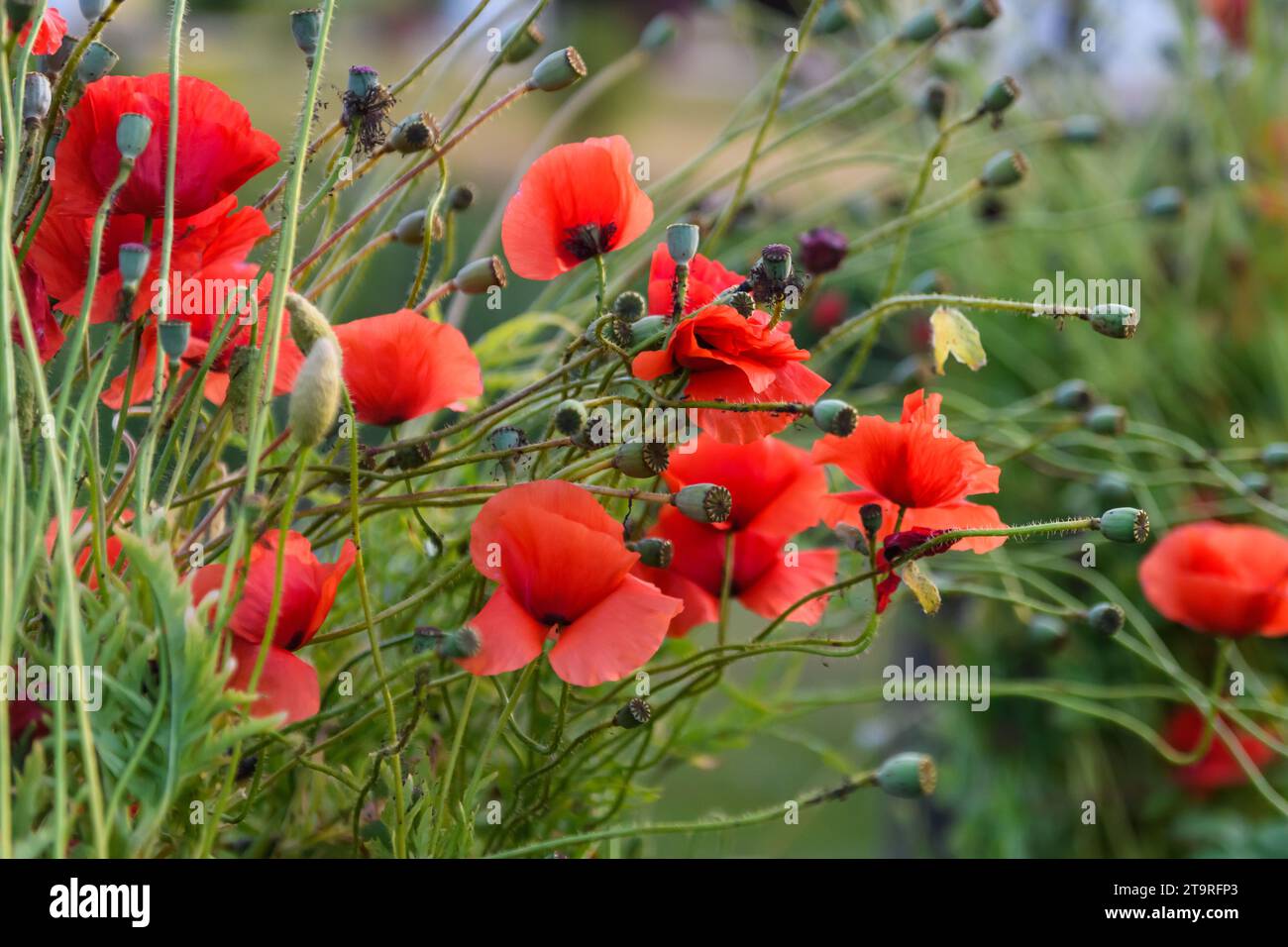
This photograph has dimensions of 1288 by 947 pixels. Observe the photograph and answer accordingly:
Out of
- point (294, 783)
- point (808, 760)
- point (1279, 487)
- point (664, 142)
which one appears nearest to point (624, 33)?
point (664, 142)

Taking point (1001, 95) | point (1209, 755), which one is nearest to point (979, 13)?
point (1001, 95)

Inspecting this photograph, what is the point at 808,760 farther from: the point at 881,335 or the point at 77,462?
the point at 77,462

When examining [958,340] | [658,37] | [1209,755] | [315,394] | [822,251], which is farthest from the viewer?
[1209,755]

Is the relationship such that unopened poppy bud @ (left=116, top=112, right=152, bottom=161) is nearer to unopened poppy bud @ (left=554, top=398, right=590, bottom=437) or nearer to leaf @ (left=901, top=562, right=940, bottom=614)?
unopened poppy bud @ (left=554, top=398, right=590, bottom=437)

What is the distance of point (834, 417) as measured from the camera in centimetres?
34

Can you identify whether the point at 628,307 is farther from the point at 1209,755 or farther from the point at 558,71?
the point at 1209,755

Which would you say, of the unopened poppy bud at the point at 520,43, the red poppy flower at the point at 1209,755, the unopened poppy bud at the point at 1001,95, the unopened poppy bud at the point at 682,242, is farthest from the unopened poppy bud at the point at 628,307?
the red poppy flower at the point at 1209,755

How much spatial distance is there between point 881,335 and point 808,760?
0.85 metres

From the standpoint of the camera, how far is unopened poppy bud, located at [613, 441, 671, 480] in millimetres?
349

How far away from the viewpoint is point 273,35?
3.62 m

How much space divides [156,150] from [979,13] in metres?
0.34

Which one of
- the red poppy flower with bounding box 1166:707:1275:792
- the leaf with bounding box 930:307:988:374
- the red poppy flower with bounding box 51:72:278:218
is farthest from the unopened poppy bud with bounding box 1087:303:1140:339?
the red poppy flower with bounding box 1166:707:1275:792

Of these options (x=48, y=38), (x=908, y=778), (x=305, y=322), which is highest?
(x=48, y=38)

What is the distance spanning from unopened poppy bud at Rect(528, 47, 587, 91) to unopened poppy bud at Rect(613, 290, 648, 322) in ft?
0.31
